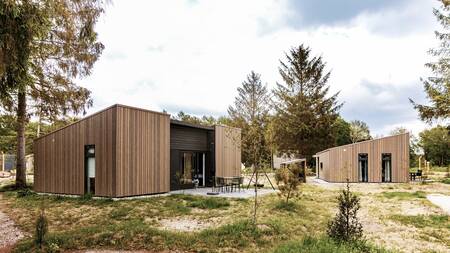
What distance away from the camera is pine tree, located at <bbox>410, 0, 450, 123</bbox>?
18062 millimetres

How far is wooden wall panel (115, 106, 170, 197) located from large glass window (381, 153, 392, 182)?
17.4 m

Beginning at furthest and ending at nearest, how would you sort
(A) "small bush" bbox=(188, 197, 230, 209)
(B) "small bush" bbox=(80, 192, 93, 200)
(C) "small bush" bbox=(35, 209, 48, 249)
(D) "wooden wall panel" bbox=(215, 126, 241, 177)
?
(D) "wooden wall panel" bbox=(215, 126, 241, 177) → (B) "small bush" bbox=(80, 192, 93, 200) → (A) "small bush" bbox=(188, 197, 230, 209) → (C) "small bush" bbox=(35, 209, 48, 249)

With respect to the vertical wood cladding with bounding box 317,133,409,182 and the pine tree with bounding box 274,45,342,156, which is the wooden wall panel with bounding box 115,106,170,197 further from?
the pine tree with bounding box 274,45,342,156

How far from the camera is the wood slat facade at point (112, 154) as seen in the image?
13281 mm

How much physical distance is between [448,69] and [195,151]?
1446 centimetres

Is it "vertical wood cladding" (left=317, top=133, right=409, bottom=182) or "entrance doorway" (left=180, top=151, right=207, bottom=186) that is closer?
"entrance doorway" (left=180, top=151, right=207, bottom=186)

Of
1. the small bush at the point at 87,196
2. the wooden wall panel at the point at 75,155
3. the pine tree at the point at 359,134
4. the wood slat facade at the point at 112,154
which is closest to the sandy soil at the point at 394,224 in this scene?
the wood slat facade at the point at 112,154

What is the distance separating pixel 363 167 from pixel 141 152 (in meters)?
18.2

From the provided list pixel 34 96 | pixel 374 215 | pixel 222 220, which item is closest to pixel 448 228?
pixel 374 215

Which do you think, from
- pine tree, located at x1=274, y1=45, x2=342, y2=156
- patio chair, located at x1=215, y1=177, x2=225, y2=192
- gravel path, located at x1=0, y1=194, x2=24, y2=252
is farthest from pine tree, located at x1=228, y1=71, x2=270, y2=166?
gravel path, located at x1=0, y1=194, x2=24, y2=252

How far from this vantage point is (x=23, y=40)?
6.91 metres

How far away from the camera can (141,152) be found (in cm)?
1427

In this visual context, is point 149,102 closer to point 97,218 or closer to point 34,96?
point 34,96

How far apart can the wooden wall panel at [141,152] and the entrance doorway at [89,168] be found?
5.05 feet
